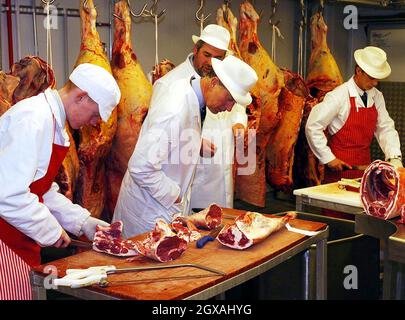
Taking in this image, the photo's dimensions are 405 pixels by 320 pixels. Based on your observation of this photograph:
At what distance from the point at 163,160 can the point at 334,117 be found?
2622 mm

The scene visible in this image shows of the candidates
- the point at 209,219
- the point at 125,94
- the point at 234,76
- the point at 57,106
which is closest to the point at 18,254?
the point at 57,106

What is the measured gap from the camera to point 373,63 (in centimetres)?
575

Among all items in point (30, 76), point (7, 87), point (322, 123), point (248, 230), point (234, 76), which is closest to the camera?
point (248, 230)

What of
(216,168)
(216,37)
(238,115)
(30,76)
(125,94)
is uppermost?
(216,37)

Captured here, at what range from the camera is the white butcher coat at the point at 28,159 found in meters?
2.85

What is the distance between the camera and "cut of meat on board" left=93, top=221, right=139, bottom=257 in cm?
292

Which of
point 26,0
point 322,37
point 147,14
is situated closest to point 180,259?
point 26,0

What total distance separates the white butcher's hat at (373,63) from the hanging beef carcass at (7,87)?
3.09m

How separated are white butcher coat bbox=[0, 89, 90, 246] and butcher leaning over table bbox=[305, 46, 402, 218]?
3.17 meters

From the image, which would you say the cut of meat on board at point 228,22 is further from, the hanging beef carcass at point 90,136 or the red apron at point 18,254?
the red apron at point 18,254

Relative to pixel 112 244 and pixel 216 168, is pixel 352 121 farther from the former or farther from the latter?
pixel 112 244

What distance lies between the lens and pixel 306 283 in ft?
12.0

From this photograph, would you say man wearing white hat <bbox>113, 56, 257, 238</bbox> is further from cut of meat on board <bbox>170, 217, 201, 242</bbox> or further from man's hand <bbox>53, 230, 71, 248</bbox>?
man's hand <bbox>53, 230, 71, 248</bbox>

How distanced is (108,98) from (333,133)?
333cm
